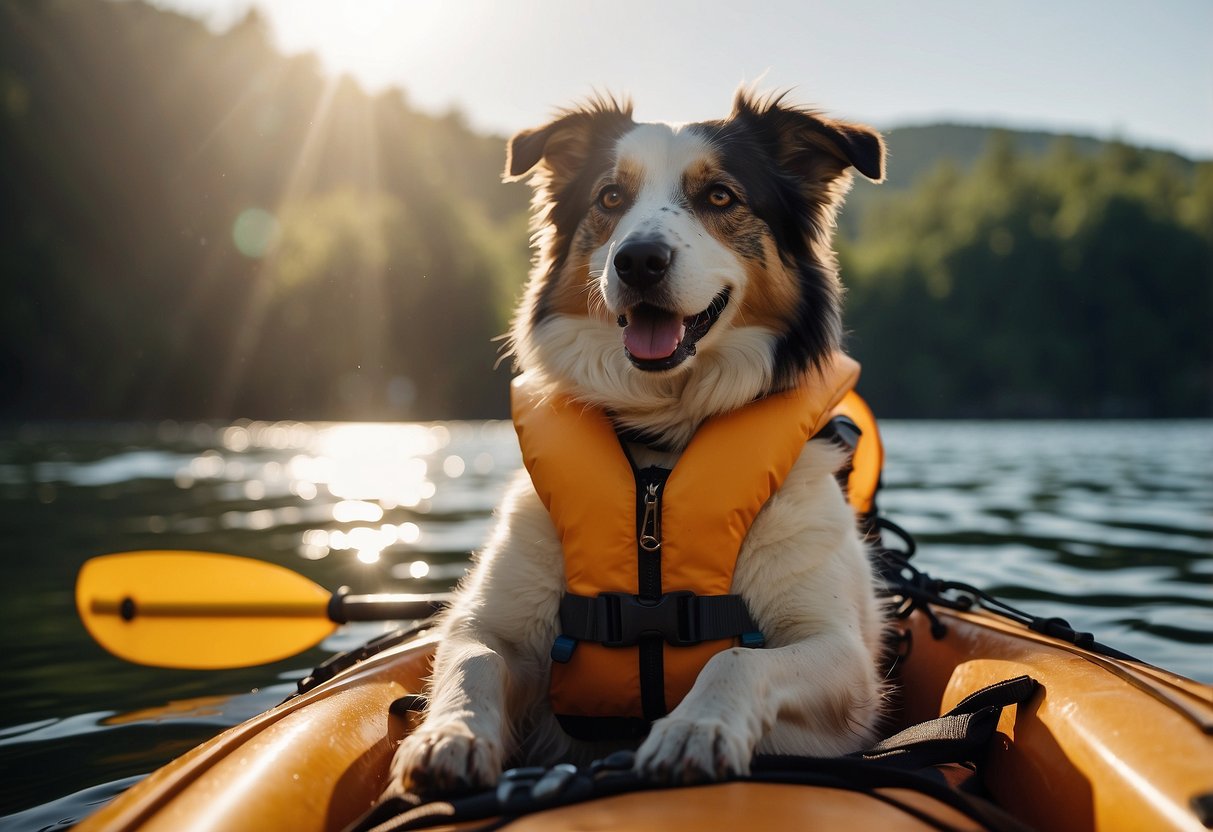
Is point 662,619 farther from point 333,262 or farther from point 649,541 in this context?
point 333,262

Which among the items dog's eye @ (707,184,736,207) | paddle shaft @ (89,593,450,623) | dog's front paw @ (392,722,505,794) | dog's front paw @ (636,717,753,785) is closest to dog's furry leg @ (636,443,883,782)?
dog's front paw @ (636,717,753,785)

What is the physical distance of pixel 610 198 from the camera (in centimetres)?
335

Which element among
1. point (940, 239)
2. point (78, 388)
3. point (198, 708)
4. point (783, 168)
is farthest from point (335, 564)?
point (940, 239)

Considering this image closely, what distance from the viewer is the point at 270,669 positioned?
5137 mm

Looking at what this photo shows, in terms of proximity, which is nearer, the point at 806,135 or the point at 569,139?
the point at 806,135

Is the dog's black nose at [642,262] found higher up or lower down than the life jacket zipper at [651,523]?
higher up

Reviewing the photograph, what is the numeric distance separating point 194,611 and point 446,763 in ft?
10.2

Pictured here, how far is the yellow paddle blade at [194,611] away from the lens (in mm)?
4508

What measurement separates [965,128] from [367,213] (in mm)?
168979

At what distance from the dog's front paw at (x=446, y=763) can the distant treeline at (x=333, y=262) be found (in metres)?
30.8

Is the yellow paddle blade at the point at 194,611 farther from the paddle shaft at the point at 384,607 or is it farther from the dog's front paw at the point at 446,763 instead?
the dog's front paw at the point at 446,763

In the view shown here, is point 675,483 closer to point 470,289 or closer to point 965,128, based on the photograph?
point 470,289

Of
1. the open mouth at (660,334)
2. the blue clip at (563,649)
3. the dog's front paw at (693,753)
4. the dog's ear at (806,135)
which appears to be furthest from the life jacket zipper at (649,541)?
the dog's ear at (806,135)

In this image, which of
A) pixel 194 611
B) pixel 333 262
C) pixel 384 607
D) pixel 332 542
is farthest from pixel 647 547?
pixel 333 262
